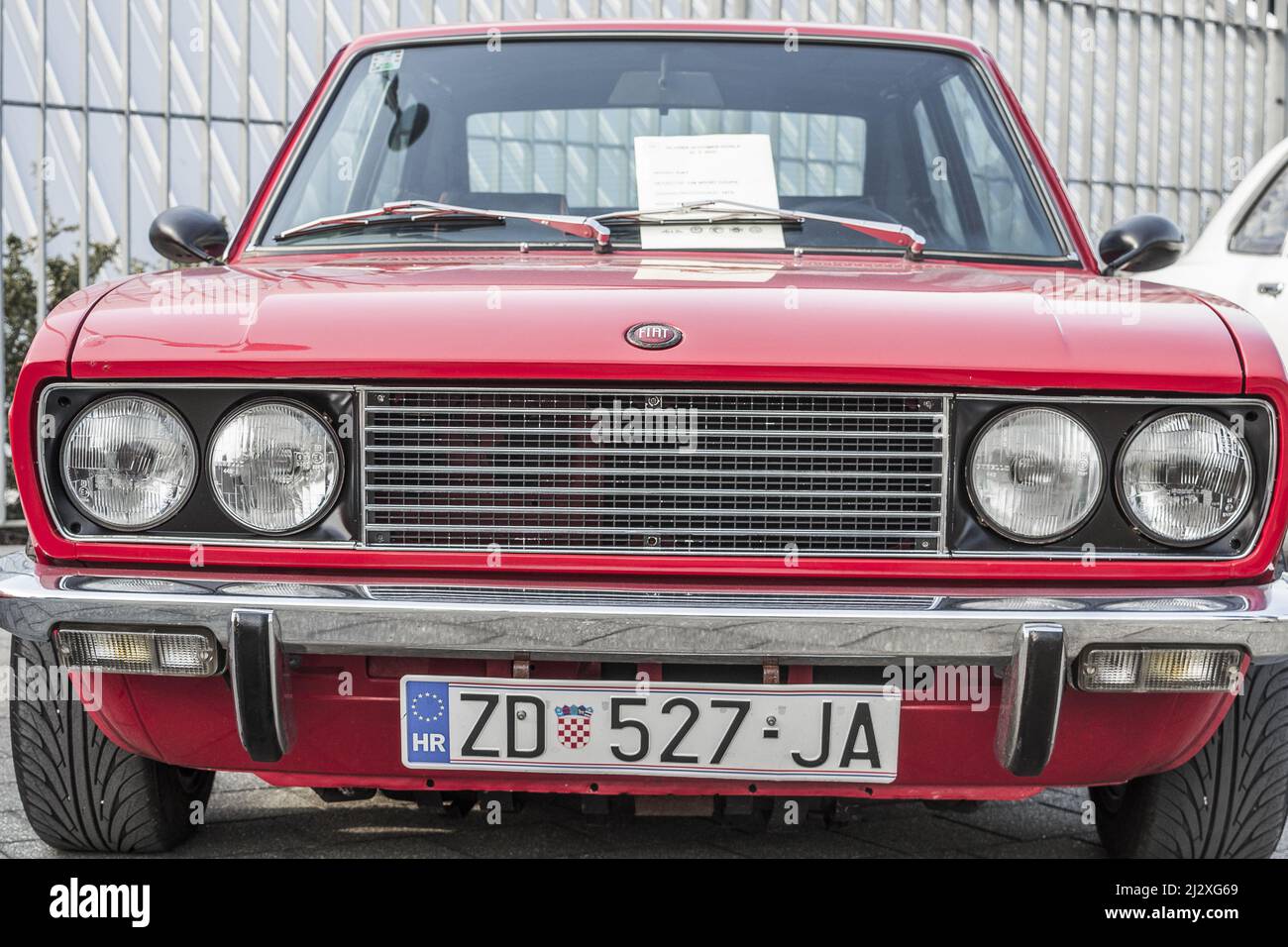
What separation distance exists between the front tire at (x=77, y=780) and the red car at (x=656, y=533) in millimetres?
246

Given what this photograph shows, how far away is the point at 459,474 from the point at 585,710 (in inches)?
15.7

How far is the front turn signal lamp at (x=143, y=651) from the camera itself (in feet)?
6.97

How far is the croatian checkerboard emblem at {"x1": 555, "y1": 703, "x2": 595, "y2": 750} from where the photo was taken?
210cm

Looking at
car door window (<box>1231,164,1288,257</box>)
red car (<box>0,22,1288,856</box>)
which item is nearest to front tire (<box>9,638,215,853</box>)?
red car (<box>0,22,1288,856</box>)

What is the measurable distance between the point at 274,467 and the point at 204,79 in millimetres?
6568

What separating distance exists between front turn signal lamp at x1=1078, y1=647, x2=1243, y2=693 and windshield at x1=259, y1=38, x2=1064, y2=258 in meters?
1.22

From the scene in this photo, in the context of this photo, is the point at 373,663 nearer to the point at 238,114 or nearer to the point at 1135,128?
the point at 238,114

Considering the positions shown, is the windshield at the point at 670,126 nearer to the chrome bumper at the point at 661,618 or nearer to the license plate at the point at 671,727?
the chrome bumper at the point at 661,618

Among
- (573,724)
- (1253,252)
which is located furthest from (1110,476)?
(1253,252)

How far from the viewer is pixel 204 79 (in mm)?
8117

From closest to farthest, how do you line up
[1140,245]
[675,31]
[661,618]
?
[661,618]
[1140,245]
[675,31]

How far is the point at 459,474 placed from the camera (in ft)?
7.16
